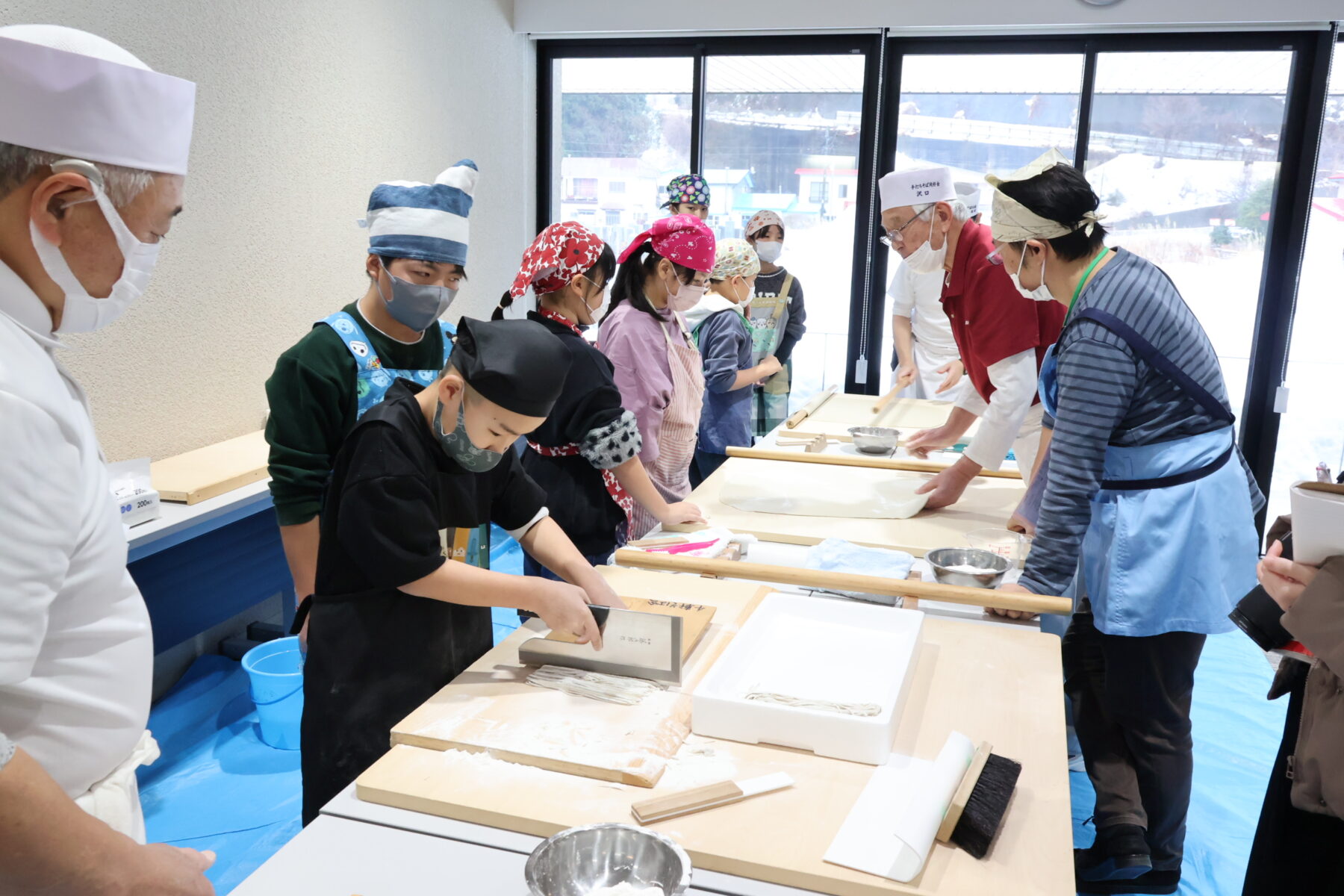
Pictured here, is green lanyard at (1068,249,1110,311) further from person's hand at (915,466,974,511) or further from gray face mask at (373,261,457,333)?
gray face mask at (373,261,457,333)

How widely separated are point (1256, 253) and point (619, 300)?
3.76 meters

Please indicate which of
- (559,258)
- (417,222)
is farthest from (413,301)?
(559,258)

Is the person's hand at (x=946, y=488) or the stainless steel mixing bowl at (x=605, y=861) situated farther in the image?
the person's hand at (x=946, y=488)

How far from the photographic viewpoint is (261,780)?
99.4 inches

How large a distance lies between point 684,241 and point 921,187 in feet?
2.40

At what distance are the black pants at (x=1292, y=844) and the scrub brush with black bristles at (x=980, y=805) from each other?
50 cm

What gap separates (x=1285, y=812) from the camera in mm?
1370

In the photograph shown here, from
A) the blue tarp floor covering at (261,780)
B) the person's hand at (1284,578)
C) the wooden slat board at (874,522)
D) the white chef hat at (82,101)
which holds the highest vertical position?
the white chef hat at (82,101)

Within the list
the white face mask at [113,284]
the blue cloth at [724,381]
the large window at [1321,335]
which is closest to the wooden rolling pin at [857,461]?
the blue cloth at [724,381]

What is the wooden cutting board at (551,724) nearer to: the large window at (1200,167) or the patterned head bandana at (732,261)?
the patterned head bandana at (732,261)

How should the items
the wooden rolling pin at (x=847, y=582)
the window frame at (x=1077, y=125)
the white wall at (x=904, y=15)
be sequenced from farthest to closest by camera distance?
1. the window frame at (x=1077, y=125)
2. the white wall at (x=904, y=15)
3. the wooden rolling pin at (x=847, y=582)

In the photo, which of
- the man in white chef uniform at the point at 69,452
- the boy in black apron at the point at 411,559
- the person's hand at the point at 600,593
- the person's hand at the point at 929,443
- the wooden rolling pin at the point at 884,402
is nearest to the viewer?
the man in white chef uniform at the point at 69,452

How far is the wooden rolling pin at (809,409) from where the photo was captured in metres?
3.43

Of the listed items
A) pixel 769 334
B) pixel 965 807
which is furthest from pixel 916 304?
pixel 965 807
